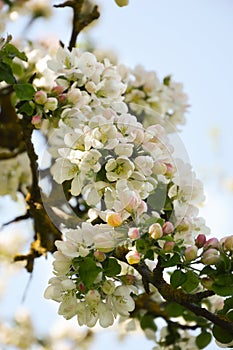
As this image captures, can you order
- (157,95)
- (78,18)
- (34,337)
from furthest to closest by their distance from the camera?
1. (34,337)
2. (157,95)
3. (78,18)

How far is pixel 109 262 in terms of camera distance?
732mm

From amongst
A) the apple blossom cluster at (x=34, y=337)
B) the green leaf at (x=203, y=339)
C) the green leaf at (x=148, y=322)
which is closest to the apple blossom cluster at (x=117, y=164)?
the green leaf at (x=203, y=339)

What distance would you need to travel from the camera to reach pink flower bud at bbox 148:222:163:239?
0.70 meters

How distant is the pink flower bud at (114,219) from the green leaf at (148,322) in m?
0.54

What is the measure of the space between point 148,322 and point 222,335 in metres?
0.46

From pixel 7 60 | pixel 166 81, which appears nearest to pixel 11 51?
pixel 7 60

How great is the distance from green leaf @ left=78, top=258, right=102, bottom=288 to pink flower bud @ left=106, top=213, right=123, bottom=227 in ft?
0.14

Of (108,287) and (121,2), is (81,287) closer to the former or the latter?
(108,287)

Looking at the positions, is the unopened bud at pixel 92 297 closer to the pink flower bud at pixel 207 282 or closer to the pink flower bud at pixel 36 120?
the pink flower bud at pixel 207 282

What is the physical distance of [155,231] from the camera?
0.70 m

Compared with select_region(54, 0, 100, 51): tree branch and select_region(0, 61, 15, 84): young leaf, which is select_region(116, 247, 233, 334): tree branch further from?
select_region(54, 0, 100, 51): tree branch

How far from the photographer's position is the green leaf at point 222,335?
76 cm

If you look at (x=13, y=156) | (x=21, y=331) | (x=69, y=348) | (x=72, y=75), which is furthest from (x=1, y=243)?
(x=72, y=75)

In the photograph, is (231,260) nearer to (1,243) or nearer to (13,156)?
(13,156)
